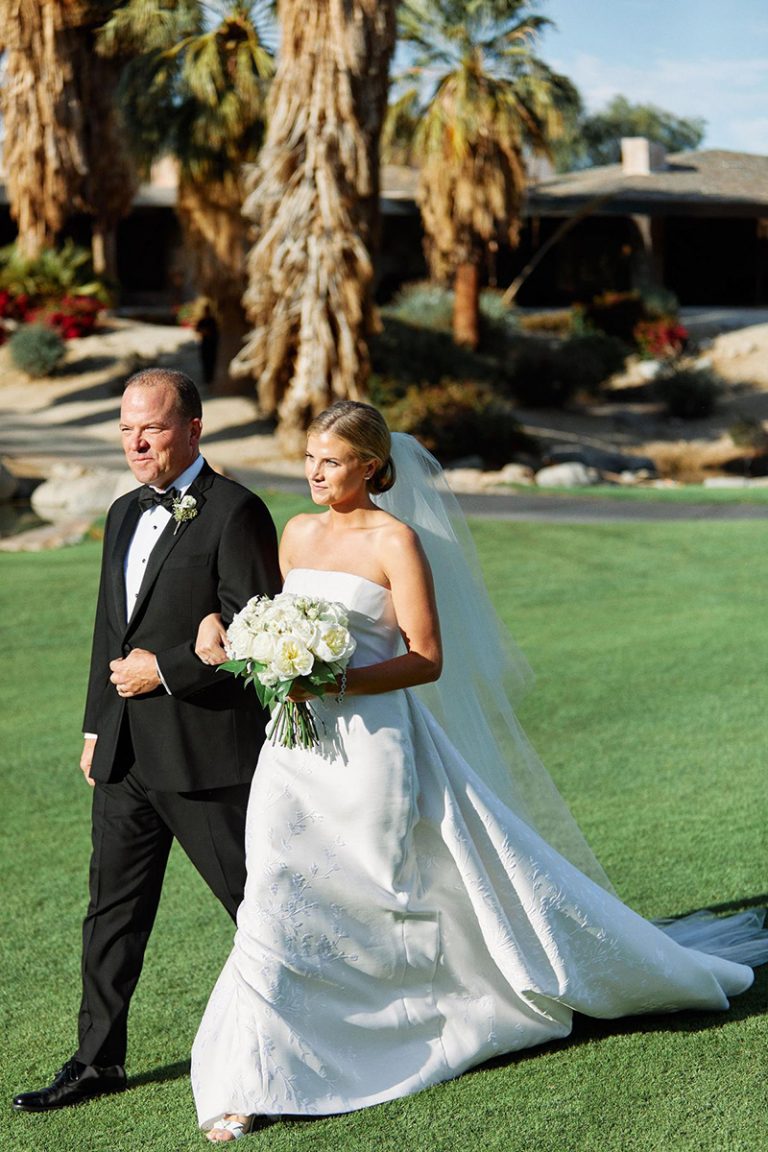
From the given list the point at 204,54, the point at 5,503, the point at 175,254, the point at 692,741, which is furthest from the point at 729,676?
the point at 175,254

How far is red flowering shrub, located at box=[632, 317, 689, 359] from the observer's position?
113ft

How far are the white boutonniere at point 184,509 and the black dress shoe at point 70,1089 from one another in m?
1.56

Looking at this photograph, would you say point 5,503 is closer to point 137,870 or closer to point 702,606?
point 702,606

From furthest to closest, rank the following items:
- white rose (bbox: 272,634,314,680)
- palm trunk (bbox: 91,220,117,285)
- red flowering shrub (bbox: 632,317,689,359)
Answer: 1. red flowering shrub (bbox: 632,317,689,359)
2. palm trunk (bbox: 91,220,117,285)
3. white rose (bbox: 272,634,314,680)

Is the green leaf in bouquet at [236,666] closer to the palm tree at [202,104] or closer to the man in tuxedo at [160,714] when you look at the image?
the man in tuxedo at [160,714]

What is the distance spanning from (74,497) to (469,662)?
1443 cm

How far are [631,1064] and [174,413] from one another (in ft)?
7.25

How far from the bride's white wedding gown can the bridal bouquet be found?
8.0 inches

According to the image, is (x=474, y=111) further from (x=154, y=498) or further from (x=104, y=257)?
(x=154, y=498)

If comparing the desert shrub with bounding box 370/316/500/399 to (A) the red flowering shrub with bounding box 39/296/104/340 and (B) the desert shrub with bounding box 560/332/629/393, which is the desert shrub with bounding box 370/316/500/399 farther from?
(A) the red flowering shrub with bounding box 39/296/104/340

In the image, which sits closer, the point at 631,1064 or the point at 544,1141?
the point at 544,1141

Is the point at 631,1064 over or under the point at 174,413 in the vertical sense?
under

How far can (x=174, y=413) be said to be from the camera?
3.72 m

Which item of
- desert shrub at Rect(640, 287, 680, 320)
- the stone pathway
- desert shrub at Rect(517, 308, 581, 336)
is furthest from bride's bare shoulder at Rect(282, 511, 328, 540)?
desert shrub at Rect(640, 287, 680, 320)
